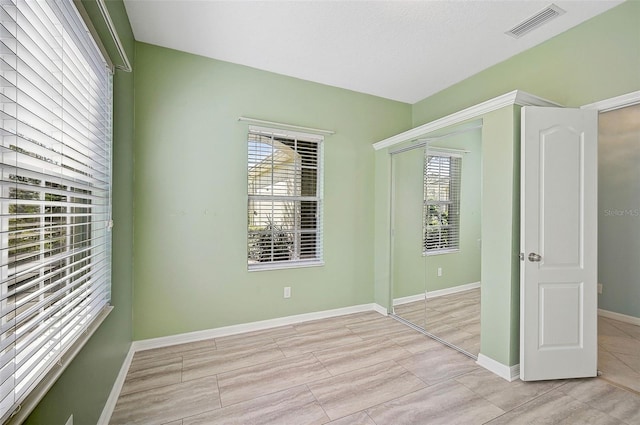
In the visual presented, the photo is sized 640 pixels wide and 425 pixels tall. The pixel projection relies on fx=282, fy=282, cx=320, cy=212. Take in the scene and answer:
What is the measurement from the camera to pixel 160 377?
227cm

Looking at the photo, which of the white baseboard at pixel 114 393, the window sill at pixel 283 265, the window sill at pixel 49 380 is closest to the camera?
the window sill at pixel 49 380

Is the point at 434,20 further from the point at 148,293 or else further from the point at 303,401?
the point at 148,293

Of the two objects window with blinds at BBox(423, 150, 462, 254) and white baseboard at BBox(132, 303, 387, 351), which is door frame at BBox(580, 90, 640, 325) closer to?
window with blinds at BBox(423, 150, 462, 254)

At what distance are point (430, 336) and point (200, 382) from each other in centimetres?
227

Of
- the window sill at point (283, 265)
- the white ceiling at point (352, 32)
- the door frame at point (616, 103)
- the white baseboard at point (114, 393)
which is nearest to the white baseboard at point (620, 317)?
the door frame at point (616, 103)

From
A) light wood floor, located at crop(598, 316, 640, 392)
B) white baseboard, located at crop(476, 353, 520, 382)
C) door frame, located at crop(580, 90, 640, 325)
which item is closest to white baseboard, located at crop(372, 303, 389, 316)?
white baseboard, located at crop(476, 353, 520, 382)

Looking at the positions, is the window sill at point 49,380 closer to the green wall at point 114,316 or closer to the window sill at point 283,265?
the green wall at point 114,316

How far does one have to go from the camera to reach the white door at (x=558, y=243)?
2213 mm

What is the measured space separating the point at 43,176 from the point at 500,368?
3.14 meters

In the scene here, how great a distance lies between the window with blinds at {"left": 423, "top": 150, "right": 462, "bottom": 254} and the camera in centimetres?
286

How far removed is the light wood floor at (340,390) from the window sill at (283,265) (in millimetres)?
767

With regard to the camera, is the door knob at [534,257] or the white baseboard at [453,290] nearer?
the door knob at [534,257]

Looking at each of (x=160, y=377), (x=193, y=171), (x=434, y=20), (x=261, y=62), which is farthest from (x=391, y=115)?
(x=160, y=377)

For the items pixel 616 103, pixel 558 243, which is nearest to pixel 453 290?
pixel 558 243
